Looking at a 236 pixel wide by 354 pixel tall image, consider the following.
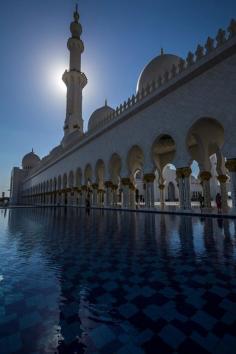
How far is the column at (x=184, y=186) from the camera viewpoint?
11.1 m

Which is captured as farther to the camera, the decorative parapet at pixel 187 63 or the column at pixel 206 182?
the column at pixel 206 182

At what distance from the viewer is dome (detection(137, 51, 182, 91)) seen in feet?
54.6

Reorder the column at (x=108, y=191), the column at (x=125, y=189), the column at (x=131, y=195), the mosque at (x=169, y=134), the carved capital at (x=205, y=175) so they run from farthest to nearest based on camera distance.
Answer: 1. the column at (x=108, y=191)
2. the column at (x=131, y=195)
3. the column at (x=125, y=189)
4. the carved capital at (x=205, y=175)
5. the mosque at (x=169, y=134)

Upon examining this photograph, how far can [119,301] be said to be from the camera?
203cm

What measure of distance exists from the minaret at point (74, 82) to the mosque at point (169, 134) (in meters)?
2.57

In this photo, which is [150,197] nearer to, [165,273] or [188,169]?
[188,169]

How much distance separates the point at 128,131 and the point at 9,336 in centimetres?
1517

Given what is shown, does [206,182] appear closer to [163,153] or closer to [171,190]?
[163,153]

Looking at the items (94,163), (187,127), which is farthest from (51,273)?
(94,163)

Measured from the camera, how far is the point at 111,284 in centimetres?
243

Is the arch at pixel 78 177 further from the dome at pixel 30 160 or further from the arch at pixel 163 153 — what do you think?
the dome at pixel 30 160

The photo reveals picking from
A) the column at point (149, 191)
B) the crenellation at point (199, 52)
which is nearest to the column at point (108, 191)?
the column at point (149, 191)

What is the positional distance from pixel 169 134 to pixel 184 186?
3.08 m

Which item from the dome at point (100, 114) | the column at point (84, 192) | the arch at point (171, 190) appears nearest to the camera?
the column at point (84, 192)
